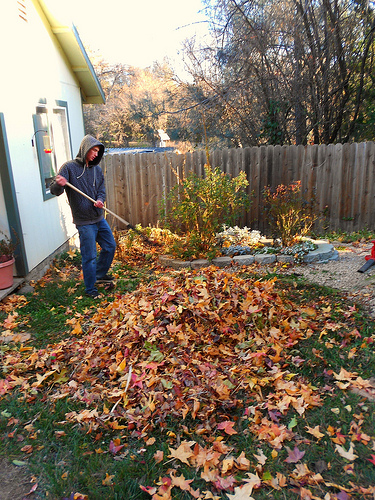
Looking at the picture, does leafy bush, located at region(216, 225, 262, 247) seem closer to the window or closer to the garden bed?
the garden bed

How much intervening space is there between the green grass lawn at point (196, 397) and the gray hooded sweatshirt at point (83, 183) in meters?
1.39

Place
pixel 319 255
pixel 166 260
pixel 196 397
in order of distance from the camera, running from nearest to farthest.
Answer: pixel 196 397 < pixel 319 255 < pixel 166 260

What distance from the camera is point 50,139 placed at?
6938mm

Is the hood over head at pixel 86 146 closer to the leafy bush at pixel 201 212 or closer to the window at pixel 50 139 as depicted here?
the window at pixel 50 139

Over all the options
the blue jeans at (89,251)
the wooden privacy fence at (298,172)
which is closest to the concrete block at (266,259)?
the blue jeans at (89,251)

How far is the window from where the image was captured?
20.2ft

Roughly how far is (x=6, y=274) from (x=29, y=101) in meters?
2.60

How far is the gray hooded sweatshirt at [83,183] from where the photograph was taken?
486cm

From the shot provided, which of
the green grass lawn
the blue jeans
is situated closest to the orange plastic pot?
the green grass lawn

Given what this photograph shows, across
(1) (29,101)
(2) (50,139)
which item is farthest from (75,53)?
(1) (29,101)

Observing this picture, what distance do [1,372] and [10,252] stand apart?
1923mm

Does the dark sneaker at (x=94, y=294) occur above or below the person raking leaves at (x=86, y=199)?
below

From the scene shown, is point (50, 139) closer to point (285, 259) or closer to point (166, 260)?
point (166, 260)

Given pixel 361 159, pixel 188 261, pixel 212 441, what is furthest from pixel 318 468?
pixel 361 159
